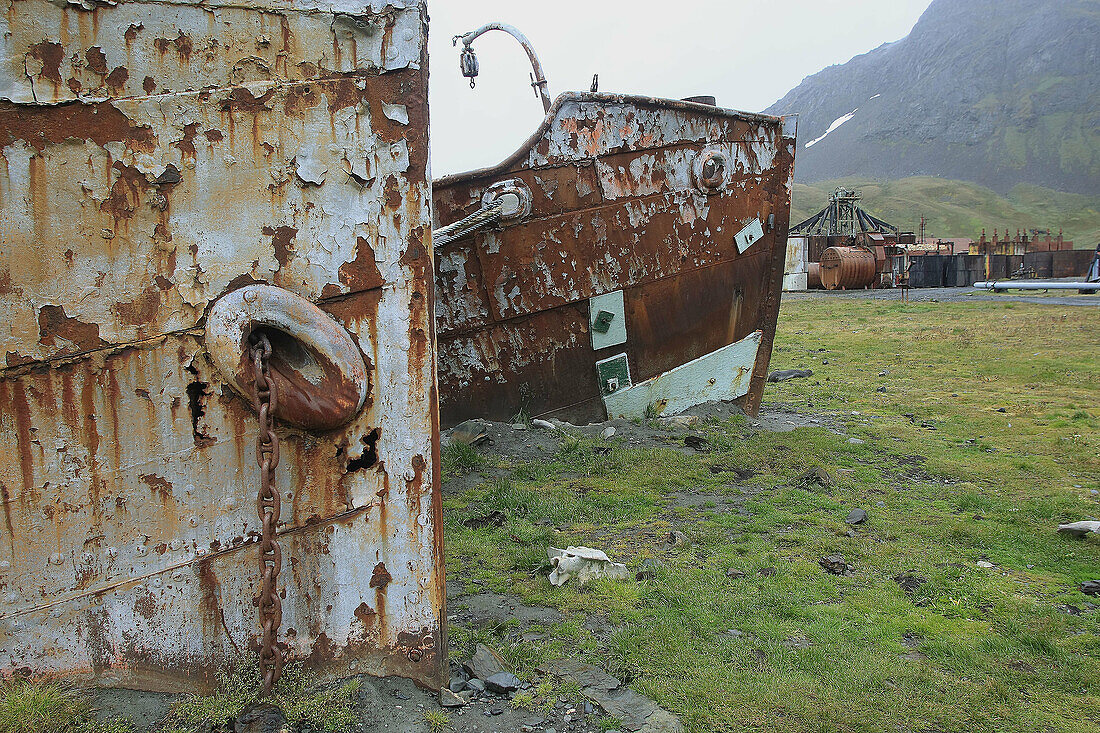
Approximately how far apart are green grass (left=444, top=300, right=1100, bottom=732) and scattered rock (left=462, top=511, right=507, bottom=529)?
2.1 inches

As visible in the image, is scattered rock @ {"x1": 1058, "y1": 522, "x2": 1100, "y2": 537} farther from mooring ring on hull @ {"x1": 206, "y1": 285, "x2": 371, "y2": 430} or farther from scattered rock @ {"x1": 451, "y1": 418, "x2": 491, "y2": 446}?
mooring ring on hull @ {"x1": 206, "y1": 285, "x2": 371, "y2": 430}

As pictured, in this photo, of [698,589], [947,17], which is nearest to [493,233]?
[698,589]

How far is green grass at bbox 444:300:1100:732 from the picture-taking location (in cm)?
234

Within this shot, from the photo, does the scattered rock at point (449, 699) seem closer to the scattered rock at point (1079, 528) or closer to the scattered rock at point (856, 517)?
the scattered rock at point (856, 517)

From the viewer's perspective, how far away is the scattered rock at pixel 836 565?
3330mm

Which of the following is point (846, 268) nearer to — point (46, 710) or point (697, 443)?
point (697, 443)

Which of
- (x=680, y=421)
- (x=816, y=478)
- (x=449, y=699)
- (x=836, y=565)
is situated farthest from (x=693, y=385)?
(x=449, y=699)

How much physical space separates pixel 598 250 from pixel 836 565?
9.54ft

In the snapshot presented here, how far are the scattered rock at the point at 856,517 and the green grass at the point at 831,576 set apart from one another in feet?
0.21

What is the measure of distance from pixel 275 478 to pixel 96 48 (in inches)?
41.2

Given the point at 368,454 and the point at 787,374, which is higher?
the point at 368,454

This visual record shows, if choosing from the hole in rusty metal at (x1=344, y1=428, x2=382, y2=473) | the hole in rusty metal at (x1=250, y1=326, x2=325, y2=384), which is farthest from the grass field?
the hole in rusty metal at (x1=250, y1=326, x2=325, y2=384)

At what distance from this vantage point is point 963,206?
93.5m

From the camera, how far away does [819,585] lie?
3162 mm
